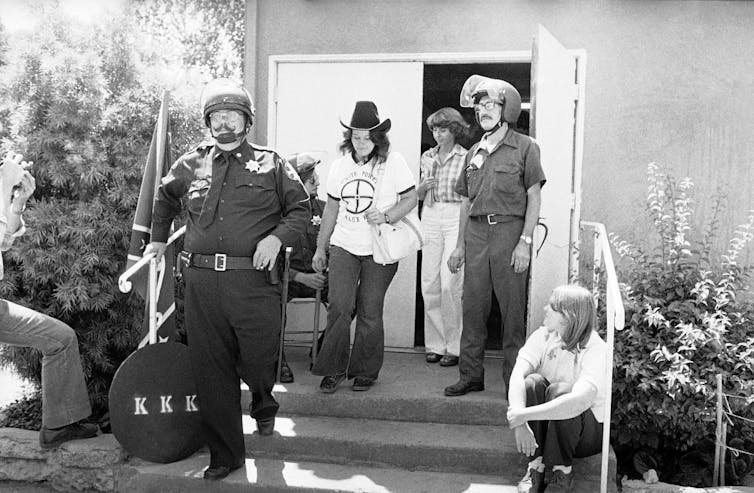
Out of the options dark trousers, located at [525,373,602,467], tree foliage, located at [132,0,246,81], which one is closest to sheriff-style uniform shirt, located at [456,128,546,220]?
dark trousers, located at [525,373,602,467]

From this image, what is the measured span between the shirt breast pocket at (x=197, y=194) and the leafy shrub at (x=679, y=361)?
8.49 ft

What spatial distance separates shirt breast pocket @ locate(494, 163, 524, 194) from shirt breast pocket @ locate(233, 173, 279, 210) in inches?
55.4

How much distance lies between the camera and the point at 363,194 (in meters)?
4.93

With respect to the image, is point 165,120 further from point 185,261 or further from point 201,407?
point 201,407

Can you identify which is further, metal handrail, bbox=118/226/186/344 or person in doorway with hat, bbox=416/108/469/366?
person in doorway with hat, bbox=416/108/469/366

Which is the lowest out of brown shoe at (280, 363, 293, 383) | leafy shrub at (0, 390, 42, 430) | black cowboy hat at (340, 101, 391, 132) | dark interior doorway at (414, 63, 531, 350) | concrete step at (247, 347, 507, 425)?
leafy shrub at (0, 390, 42, 430)

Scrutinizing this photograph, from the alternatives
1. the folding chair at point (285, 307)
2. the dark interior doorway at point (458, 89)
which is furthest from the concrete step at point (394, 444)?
the dark interior doorway at point (458, 89)

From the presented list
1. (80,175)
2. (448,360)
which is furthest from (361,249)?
(80,175)

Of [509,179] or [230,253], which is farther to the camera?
[509,179]

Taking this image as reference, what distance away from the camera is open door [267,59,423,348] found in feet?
20.5

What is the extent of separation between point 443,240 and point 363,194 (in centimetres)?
115

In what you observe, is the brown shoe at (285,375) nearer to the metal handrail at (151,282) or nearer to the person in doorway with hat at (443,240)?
the metal handrail at (151,282)

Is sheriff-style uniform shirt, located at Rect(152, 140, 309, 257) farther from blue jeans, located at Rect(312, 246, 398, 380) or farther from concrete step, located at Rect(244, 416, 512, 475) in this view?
concrete step, located at Rect(244, 416, 512, 475)

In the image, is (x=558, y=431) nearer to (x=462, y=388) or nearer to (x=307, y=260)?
(x=462, y=388)
